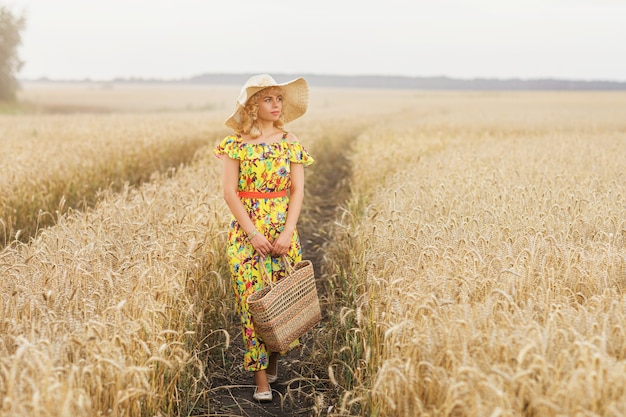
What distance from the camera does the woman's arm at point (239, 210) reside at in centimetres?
370

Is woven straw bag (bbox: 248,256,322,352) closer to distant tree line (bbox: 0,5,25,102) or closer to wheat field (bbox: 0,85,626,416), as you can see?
wheat field (bbox: 0,85,626,416)

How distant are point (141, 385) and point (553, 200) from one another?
12.9 feet

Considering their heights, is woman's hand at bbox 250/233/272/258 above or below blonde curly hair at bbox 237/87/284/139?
below

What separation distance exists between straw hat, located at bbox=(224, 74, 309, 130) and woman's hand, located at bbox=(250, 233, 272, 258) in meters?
0.75

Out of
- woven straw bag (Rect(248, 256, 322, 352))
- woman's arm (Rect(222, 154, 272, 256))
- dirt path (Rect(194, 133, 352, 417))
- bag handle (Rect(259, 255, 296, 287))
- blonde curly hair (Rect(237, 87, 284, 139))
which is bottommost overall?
dirt path (Rect(194, 133, 352, 417))

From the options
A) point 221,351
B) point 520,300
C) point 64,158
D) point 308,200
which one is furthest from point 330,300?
point 64,158

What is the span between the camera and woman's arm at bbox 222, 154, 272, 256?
3.70 metres

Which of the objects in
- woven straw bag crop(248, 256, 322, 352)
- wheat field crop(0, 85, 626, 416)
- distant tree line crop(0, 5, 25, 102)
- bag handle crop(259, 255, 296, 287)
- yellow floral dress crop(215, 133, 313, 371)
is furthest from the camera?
distant tree line crop(0, 5, 25, 102)

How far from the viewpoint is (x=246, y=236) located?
12.5 ft

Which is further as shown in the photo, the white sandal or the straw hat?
the white sandal

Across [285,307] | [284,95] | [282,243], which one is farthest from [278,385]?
[284,95]

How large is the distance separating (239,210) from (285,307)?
2.20 feet

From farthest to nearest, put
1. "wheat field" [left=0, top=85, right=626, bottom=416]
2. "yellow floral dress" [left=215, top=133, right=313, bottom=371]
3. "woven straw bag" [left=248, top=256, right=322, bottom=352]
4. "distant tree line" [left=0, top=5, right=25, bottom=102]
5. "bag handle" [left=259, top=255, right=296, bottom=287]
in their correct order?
"distant tree line" [left=0, top=5, right=25, bottom=102] < "yellow floral dress" [left=215, top=133, right=313, bottom=371] < "bag handle" [left=259, top=255, right=296, bottom=287] < "woven straw bag" [left=248, top=256, right=322, bottom=352] < "wheat field" [left=0, top=85, right=626, bottom=416]

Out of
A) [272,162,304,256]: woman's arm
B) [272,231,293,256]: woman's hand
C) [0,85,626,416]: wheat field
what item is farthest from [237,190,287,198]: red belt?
[0,85,626,416]: wheat field
